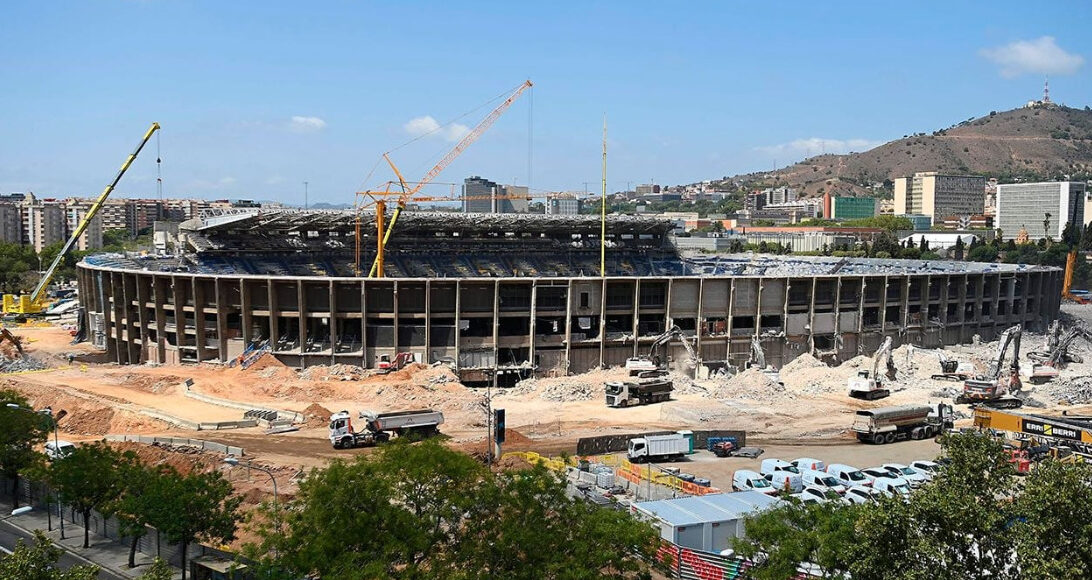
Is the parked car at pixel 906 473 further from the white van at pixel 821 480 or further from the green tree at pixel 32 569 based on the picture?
the green tree at pixel 32 569

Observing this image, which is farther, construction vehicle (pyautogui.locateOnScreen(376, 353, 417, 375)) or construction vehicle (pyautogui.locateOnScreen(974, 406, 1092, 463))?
construction vehicle (pyautogui.locateOnScreen(376, 353, 417, 375))

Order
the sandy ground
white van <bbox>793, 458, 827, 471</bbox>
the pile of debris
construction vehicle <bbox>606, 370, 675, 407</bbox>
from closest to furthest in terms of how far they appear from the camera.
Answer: white van <bbox>793, 458, 827, 471</bbox>
the sandy ground
construction vehicle <bbox>606, 370, 675, 407</bbox>
the pile of debris

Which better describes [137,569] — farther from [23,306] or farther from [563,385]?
[23,306]

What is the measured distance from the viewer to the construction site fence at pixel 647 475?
134ft

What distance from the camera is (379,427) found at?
49.6 meters

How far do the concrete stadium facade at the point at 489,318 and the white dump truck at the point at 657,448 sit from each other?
2449cm

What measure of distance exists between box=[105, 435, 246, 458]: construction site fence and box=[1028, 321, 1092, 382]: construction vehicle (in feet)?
191

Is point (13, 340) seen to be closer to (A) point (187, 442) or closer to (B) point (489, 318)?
(B) point (489, 318)

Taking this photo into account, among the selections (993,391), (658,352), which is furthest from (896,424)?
(658,352)

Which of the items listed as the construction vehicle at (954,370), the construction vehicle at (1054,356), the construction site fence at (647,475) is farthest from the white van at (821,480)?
the construction vehicle at (1054,356)

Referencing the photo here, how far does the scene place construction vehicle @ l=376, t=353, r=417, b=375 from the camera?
2731 inches

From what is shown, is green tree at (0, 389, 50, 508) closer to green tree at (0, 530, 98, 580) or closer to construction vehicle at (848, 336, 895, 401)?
green tree at (0, 530, 98, 580)

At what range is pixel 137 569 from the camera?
109 feet

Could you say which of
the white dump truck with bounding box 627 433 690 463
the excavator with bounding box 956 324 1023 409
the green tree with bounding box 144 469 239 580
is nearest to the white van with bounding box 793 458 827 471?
the white dump truck with bounding box 627 433 690 463
